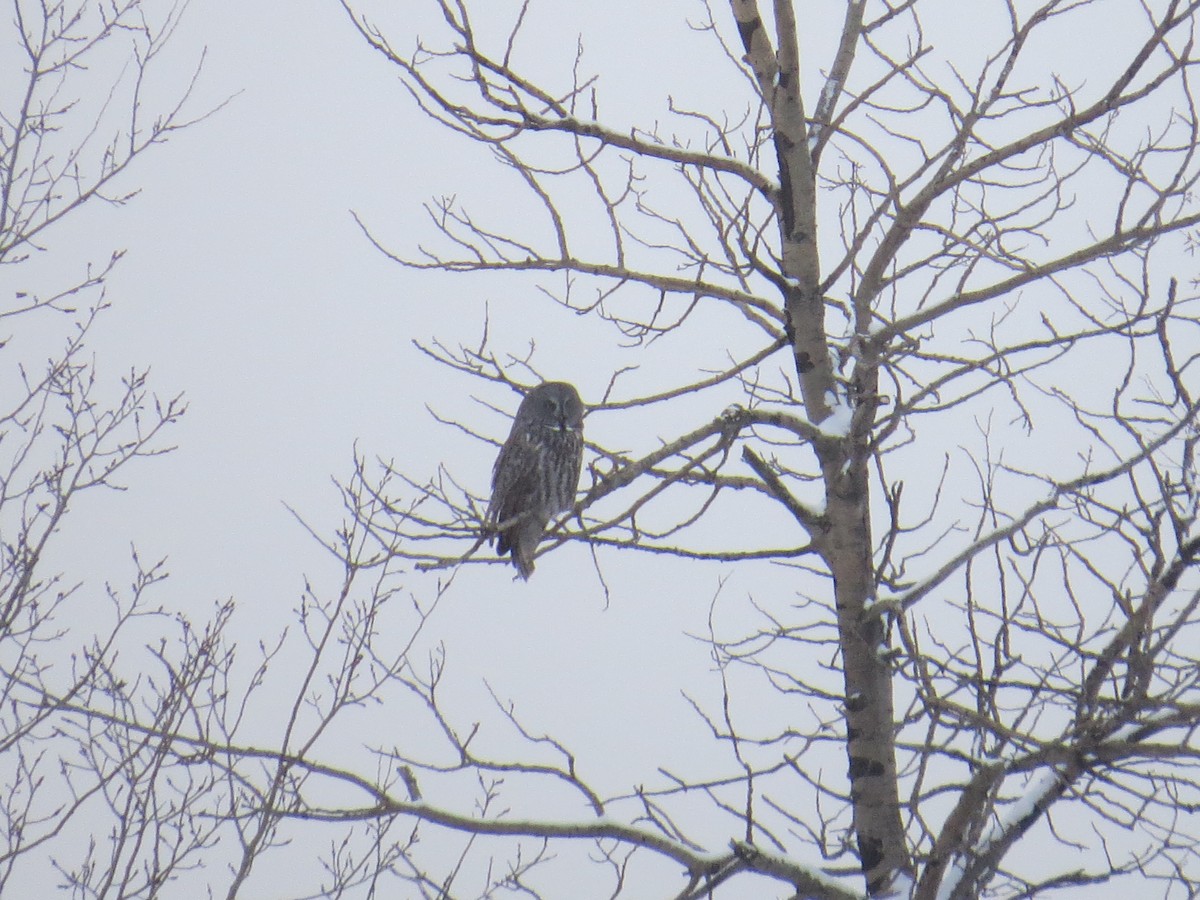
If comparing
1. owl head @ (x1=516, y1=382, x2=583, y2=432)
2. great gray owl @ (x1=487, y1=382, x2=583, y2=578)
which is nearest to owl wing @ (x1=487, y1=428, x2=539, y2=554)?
great gray owl @ (x1=487, y1=382, x2=583, y2=578)

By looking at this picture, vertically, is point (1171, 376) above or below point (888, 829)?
above

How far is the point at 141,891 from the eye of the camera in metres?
4.22

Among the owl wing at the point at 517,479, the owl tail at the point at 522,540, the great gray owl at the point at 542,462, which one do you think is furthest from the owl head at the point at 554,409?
the owl tail at the point at 522,540

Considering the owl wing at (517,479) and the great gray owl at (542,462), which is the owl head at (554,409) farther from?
the owl wing at (517,479)

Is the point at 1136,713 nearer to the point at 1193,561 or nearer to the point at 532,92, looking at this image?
the point at 1193,561

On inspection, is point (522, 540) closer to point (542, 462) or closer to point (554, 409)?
point (542, 462)

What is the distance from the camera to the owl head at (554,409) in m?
7.32

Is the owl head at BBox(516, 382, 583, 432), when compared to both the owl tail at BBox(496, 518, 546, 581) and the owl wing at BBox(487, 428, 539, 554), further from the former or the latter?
the owl tail at BBox(496, 518, 546, 581)

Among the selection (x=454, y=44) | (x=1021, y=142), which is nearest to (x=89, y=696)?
(x=454, y=44)

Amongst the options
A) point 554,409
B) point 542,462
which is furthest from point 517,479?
point 554,409

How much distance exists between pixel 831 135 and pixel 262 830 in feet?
10.3

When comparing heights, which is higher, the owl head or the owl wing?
the owl head

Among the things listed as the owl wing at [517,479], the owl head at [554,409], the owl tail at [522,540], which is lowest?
the owl tail at [522,540]

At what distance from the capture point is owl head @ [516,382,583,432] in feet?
24.0
